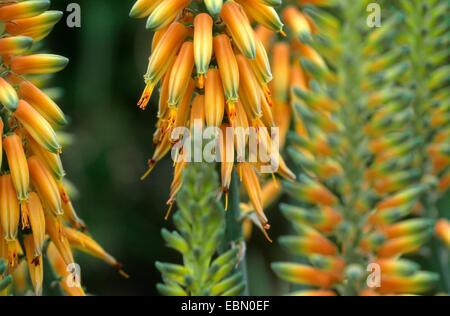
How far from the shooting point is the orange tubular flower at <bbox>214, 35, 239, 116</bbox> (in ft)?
5.74

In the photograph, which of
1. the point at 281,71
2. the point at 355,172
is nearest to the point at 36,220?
the point at 355,172

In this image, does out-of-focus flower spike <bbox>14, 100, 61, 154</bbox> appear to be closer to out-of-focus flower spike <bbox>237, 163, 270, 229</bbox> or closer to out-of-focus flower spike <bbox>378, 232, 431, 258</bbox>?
out-of-focus flower spike <bbox>237, 163, 270, 229</bbox>

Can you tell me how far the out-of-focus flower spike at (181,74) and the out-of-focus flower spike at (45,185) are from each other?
0.37 metres

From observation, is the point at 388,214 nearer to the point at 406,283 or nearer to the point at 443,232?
the point at 406,283

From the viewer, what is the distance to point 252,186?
1.87m

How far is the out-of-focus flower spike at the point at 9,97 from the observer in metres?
1.66

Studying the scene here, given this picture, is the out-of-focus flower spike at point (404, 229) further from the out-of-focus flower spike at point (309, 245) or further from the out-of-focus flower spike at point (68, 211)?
the out-of-focus flower spike at point (68, 211)

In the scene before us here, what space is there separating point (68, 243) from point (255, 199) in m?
0.53

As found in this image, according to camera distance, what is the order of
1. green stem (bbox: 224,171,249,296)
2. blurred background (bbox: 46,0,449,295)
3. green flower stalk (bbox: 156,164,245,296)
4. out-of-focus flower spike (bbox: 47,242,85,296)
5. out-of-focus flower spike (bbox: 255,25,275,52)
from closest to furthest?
green flower stalk (bbox: 156,164,245,296) → green stem (bbox: 224,171,249,296) → out-of-focus flower spike (bbox: 47,242,85,296) → out-of-focus flower spike (bbox: 255,25,275,52) → blurred background (bbox: 46,0,449,295)

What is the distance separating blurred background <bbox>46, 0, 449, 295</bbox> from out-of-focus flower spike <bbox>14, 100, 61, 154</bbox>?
1737 millimetres

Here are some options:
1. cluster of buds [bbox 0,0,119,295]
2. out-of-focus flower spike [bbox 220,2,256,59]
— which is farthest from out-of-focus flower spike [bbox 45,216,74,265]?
out-of-focus flower spike [bbox 220,2,256,59]

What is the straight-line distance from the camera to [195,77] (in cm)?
187

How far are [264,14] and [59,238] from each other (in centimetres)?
80
